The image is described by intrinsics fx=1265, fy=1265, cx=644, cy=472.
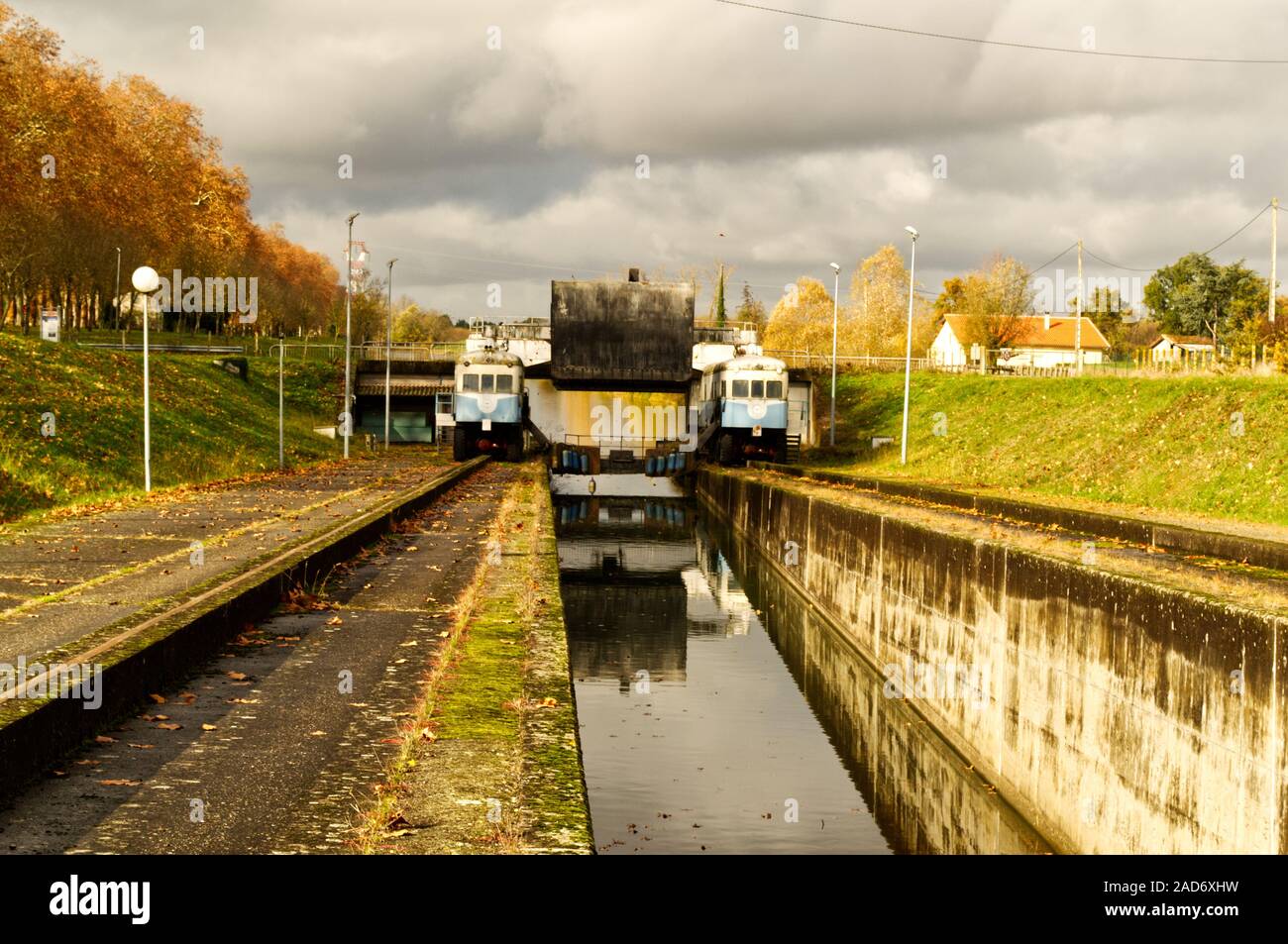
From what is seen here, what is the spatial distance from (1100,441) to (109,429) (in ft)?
89.2

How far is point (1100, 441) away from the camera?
3756cm

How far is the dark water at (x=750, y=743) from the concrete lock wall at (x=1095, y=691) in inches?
26.7

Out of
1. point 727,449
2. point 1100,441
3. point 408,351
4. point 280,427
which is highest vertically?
point 408,351

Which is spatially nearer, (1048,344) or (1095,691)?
(1095,691)

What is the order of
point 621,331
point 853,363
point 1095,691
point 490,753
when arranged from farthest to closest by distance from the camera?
point 853,363 < point 621,331 < point 1095,691 < point 490,753

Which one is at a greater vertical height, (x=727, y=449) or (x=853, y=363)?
(x=853, y=363)

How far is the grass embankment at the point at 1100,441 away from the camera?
94.3 feet

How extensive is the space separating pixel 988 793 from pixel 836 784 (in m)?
1.84

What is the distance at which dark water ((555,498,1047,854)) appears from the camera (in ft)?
42.1

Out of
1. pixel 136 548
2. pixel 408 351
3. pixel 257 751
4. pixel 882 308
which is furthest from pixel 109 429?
pixel 882 308

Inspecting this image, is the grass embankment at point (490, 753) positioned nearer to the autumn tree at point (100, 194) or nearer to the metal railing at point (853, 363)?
the autumn tree at point (100, 194)

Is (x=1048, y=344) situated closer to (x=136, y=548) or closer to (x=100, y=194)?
(x=100, y=194)

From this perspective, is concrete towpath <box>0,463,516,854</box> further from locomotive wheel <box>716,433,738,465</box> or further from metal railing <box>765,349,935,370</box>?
metal railing <box>765,349,935,370</box>

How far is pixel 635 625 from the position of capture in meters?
25.9
